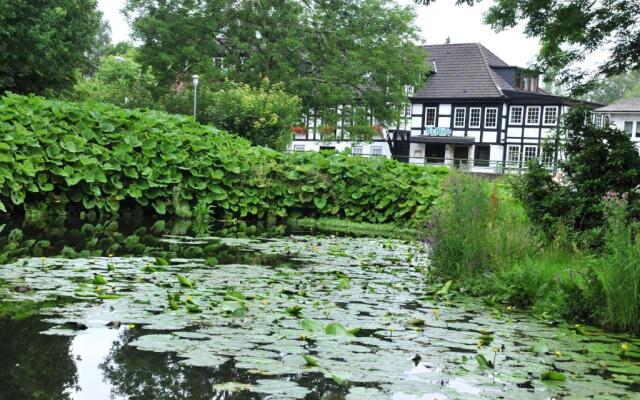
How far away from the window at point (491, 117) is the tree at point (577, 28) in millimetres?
37495

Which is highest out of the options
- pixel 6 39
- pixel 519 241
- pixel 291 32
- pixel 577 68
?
pixel 291 32

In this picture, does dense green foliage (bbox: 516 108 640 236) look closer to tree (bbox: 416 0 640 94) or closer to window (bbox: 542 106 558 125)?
tree (bbox: 416 0 640 94)

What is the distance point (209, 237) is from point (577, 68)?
223 inches

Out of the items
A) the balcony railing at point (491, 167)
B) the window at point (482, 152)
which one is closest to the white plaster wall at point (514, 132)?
the window at point (482, 152)

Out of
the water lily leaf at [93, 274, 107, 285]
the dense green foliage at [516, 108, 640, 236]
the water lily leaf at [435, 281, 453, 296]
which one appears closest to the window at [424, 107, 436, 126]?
the dense green foliage at [516, 108, 640, 236]

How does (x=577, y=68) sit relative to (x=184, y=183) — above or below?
above

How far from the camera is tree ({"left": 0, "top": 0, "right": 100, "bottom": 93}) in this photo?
22.1 m

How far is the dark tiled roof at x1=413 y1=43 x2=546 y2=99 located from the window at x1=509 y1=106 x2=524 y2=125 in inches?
43.6

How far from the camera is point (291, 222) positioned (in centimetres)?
1558

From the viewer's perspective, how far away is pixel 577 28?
373 inches

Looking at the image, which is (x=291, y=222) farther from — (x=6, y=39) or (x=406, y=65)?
(x=406, y=65)

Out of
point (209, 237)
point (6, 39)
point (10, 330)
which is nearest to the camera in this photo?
point (10, 330)

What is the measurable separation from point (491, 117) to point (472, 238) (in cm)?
4095

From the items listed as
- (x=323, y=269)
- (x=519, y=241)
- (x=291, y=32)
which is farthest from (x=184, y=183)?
(x=291, y=32)
